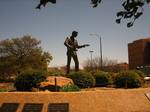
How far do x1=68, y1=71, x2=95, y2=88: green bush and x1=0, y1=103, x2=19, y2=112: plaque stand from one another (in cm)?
470

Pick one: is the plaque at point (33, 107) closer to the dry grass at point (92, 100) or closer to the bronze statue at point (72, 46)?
the dry grass at point (92, 100)

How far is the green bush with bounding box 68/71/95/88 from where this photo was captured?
1795 centimetres

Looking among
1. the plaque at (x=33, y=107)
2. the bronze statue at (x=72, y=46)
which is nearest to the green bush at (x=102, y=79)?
the bronze statue at (x=72, y=46)

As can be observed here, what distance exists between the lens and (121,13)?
5.44m

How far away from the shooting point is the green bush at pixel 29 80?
54.9ft

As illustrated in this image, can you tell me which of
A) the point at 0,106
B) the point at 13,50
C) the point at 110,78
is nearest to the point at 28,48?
the point at 13,50

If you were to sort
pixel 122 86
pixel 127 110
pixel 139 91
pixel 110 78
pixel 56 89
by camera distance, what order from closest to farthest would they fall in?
pixel 127 110
pixel 139 91
pixel 56 89
pixel 122 86
pixel 110 78

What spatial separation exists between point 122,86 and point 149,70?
22.6 m

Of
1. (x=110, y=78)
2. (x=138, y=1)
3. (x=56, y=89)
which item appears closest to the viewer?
(x=138, y=1)

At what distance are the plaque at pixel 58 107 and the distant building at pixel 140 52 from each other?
71647 mm

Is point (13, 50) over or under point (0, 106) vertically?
over

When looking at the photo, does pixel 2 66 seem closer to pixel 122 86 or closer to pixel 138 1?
pixel 122 86

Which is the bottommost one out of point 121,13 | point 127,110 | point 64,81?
point 127,110

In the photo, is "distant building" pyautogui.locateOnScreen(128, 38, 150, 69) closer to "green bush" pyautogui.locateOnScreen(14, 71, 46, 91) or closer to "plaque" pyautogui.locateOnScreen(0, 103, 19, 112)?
"green bush" pyautogui.locateOnScreen(14, 71, 46, 91)
